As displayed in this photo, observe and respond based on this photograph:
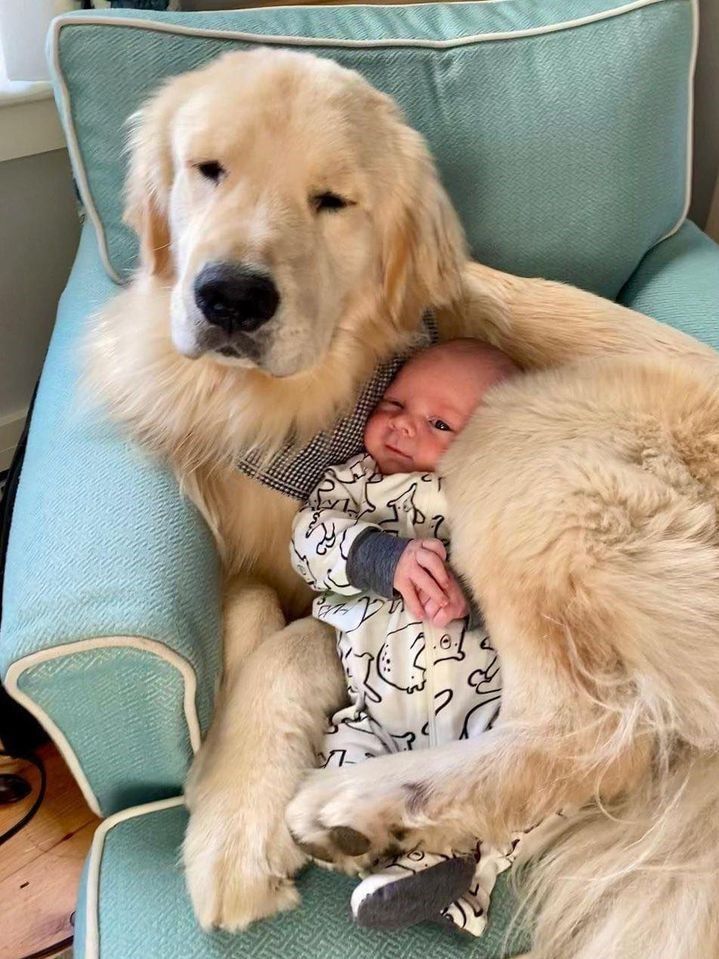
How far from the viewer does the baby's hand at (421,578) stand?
45.1 inches

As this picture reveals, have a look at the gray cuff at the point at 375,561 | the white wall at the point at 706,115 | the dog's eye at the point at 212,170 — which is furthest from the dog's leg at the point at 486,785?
the white wall at the point at 706,115

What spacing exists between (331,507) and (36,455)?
462 mm

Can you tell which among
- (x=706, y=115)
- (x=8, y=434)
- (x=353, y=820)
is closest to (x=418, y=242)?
(x=353, y=820)

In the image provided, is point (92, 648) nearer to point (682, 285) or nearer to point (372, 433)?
point (372, 433)

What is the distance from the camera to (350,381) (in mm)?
1402

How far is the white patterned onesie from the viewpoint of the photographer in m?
1.13

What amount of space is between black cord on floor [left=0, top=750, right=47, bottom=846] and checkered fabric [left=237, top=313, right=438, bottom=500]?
0.79m

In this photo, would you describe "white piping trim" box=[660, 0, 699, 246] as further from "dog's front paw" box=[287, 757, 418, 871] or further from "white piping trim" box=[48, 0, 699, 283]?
"dog's front paw" box=[287, 757, 418, 871]

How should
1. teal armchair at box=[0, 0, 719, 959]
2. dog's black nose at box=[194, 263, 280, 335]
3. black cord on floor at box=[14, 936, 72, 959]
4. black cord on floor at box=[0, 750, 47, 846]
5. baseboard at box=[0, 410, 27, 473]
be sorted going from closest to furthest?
teal armchair at box=[0, 0, 719, 959]
dog's black nose at box=[194, 263, 280, 335]
black cord on floor at box=[14, 936, 72, 959]
black cord on floor at box=[0, 750, 47, 846]
baseboard at box=[0, 410, 27, 473]

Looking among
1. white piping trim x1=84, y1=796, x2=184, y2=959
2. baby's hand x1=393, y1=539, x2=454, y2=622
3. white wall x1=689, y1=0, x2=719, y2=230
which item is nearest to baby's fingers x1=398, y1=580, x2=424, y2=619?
baby's hand x1=393, y1=539, x2=454, y2=622

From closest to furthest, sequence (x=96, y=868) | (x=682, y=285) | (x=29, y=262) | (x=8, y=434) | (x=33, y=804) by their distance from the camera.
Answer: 1. (x=96, y=868)
2. (x=33, y=804)
3. (x=682, y=285)
4. (x=29, y=262)
5. (x=8, y=434)

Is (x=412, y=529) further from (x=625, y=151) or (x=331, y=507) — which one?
(x=625, y=151)

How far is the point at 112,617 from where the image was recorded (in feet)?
3.15

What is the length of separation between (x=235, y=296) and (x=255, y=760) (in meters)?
0.59
